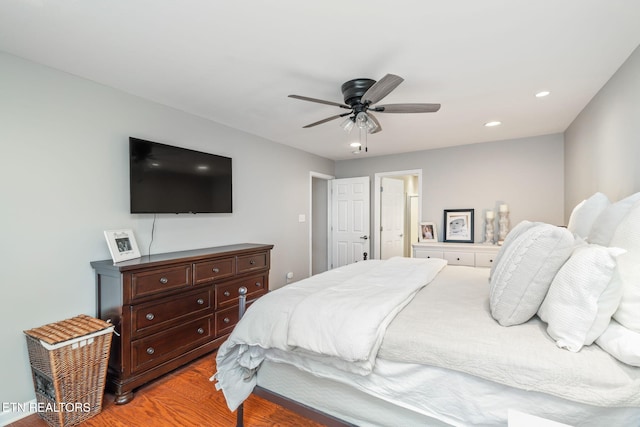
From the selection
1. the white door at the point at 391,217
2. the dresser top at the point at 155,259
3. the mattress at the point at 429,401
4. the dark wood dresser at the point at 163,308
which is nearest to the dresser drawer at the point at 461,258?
the white door at the point at 391,217

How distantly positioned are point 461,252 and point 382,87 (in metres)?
3.05

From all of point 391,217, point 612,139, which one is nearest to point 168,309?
point 612,139

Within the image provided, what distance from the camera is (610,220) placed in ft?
5.02

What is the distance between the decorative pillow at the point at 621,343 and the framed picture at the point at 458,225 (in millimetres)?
3430

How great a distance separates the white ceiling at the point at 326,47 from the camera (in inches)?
60.8

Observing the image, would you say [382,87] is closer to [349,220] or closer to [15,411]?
[15,411]

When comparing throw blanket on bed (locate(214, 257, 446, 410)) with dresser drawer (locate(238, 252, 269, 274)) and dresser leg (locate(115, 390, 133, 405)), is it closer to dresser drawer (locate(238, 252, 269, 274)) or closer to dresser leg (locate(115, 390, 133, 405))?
dresser leg (locate(115, 390, 133, 405))

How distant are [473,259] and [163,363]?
3.80 meters

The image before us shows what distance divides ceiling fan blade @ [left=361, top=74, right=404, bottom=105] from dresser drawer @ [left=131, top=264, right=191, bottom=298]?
6.64ft

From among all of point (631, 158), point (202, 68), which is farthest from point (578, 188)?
point (202, 68)

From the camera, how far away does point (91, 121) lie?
2.36 metres

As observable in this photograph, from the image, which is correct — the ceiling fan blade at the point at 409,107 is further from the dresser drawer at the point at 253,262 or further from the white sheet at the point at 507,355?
the dresser drawer at the point at 253,262

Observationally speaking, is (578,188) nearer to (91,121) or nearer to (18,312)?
(91,121)

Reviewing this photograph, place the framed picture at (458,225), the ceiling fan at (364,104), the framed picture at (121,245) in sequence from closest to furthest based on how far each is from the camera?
the ceiling fan at (364,104), the framed picture at (121,245), the framed picture at (458,225)
